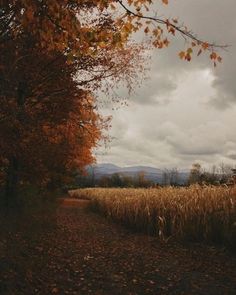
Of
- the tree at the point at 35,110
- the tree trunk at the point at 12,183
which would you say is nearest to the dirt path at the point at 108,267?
the tree at the point at 35,110

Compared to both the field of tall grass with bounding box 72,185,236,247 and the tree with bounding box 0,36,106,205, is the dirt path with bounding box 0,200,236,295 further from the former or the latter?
the tree with bounding box 0,36,106,205

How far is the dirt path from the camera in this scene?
6.90m

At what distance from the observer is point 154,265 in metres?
8.55

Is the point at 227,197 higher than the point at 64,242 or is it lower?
higher

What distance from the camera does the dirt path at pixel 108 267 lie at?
6.90 metres

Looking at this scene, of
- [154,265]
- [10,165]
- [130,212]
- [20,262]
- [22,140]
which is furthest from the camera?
[10,165]

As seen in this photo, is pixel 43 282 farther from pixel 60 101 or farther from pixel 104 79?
pixel 104 79

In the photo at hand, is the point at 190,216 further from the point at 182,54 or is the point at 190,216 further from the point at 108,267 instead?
the point at 182,54

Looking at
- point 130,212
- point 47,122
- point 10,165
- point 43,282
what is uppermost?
point 47,122

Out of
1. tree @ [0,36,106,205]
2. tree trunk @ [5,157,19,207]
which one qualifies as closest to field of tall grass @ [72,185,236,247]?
tree @ [0,36,106,205]

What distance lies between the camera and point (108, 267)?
856 cm

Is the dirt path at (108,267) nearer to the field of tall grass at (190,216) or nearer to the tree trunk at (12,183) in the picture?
the field of tall grass at (190,216)

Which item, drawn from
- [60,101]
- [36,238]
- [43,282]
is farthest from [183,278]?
[60,101]

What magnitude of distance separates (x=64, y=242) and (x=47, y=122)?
209 inches
